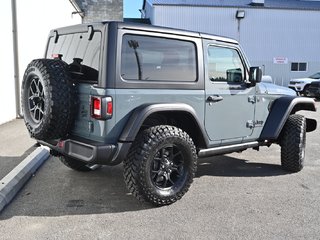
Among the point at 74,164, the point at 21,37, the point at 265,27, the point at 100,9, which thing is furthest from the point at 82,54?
the point at 265,27

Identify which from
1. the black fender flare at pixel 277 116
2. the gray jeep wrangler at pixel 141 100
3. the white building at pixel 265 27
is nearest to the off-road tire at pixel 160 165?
the gray jeep wrangler at pixel 141 100

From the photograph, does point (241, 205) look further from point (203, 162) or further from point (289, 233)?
point (203, 162)

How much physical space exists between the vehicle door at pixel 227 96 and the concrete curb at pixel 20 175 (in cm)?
252

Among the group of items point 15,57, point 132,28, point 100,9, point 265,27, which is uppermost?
point 100,9

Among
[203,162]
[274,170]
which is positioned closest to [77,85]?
[203,162]

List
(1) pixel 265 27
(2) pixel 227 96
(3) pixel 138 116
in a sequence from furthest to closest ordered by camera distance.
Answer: (1) pixel 265 27 → (2) pixel 227 96 → (3) pixel 138 116

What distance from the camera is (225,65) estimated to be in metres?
5.19

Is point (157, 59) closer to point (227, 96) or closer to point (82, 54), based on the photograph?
point (82, 54)

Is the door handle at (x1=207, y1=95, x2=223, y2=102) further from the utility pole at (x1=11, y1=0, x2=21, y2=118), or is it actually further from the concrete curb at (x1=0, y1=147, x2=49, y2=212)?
the utility pole at (x1=11, y1=0, x2=21, y2=118)

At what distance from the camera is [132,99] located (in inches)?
161

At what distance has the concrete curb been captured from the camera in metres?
4.49

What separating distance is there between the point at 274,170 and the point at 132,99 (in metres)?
3.14

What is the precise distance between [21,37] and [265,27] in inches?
919

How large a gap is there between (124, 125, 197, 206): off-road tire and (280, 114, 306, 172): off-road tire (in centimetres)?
199
